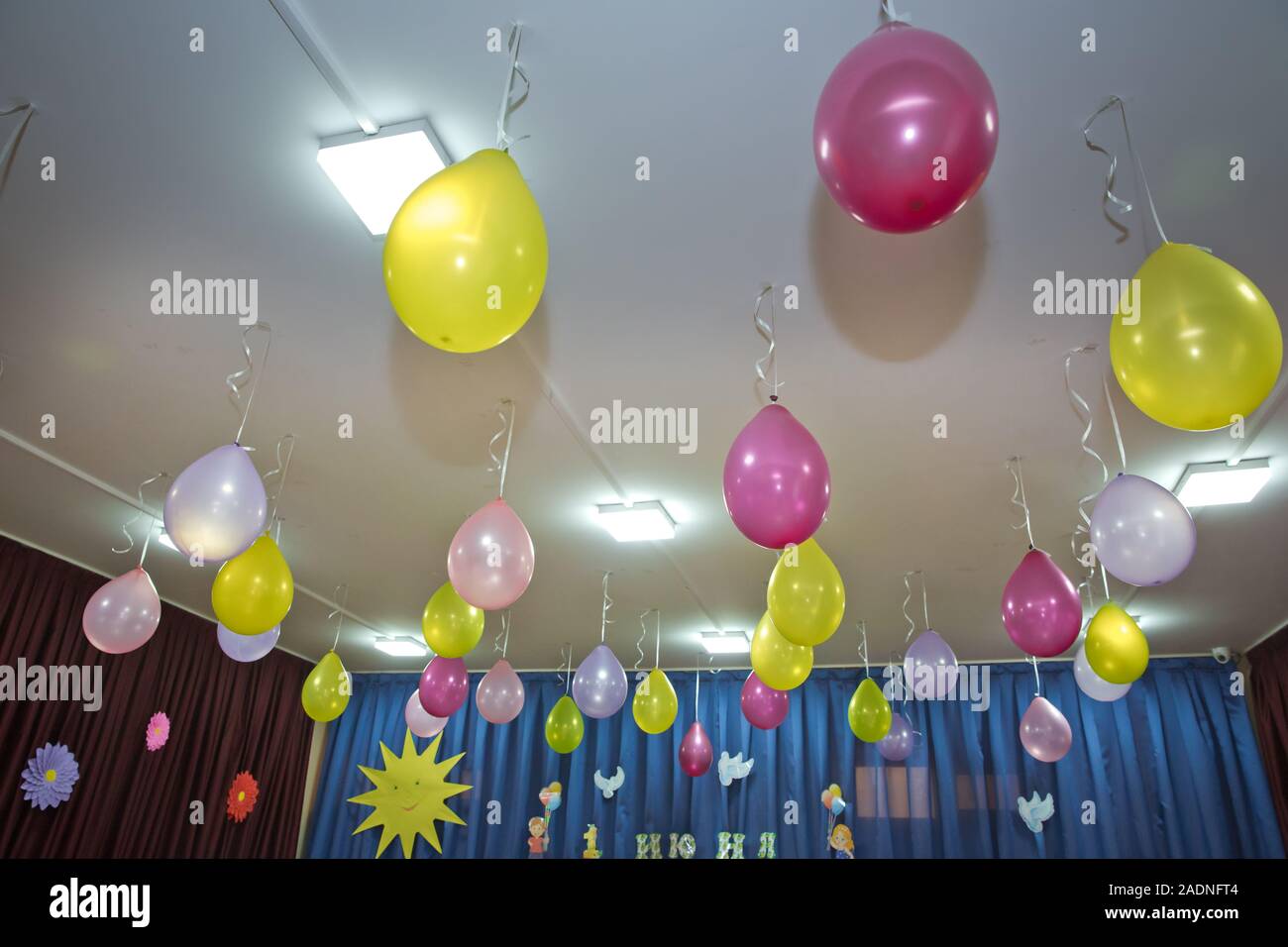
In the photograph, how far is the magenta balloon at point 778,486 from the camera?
191cm

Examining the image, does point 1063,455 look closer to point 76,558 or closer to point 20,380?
point 20,380

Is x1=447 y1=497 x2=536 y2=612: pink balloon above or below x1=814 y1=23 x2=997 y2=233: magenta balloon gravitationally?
below

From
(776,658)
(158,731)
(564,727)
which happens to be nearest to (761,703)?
(776,658)

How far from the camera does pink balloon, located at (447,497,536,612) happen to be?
254 centimetres

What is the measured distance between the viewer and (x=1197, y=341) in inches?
61.7

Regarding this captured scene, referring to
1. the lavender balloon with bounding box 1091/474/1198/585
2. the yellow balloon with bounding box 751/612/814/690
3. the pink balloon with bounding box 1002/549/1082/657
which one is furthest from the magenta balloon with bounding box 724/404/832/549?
A: the yellow balloon with bounding box 751/612/814/690

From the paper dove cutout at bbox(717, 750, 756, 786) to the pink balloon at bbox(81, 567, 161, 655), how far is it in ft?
14.3

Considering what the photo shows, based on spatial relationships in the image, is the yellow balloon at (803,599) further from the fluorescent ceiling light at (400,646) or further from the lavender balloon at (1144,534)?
the fluorescent ceiling light at (400,646)

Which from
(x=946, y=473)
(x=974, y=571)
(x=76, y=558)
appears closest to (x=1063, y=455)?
(x=946, y=473)

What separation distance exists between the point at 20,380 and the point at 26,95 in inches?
62.1

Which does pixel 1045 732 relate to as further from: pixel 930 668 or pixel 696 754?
pixel 696 754

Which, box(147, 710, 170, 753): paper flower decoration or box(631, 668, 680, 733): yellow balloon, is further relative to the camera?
box(147, 710, 170, 753): paper flower decoration

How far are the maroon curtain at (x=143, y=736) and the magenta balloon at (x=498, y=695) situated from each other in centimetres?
237

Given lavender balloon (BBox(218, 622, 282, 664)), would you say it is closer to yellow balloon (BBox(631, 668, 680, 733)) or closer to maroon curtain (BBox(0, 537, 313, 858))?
maroon curtain (BBox(0, 537, 313, 858))
